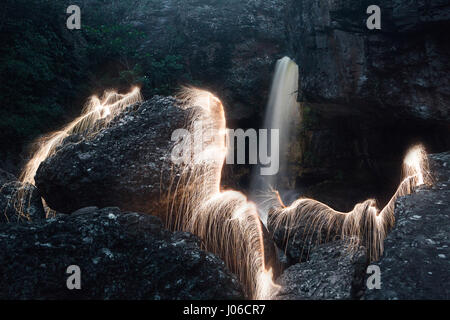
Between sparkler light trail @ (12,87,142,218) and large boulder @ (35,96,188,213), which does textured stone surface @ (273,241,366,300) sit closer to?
large boulder @ (35,96,188,213)

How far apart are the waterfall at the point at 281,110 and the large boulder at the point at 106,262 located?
21.4 feet

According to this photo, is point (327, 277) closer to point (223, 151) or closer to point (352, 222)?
point (352, 222)

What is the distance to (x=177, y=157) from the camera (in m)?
3.96

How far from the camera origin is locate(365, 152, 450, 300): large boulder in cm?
232

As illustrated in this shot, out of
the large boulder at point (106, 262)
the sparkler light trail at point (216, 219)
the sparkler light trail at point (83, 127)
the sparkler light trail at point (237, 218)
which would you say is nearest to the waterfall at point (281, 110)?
the sparkler light trail at point (83, 127)

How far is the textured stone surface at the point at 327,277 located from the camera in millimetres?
2695

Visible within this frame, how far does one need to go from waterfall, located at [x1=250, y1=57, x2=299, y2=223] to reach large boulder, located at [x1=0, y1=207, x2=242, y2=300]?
653cm

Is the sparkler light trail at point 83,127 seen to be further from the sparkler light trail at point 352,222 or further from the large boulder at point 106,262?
the sparkler light trail at point 352,222

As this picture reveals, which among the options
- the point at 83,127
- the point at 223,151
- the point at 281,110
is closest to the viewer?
the point at 223,151

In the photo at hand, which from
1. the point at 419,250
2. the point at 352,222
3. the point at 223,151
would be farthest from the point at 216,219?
the point at 419,250

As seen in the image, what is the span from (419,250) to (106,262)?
8.59 ft

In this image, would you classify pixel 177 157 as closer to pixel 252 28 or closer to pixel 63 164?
pixel 63 164

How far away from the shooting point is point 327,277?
Answer: 9.59ft
